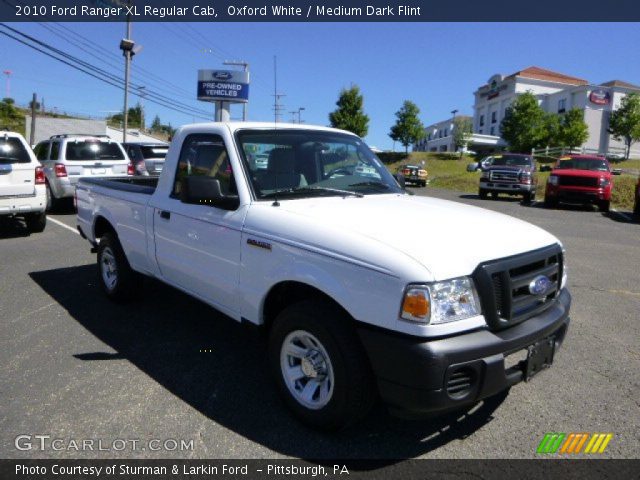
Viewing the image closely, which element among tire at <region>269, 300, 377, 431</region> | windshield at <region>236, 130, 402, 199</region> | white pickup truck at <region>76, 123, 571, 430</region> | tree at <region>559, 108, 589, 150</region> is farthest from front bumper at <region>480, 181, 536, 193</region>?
tree at <region>559, 108, 589, 150</region>

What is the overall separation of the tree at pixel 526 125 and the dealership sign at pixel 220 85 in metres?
33.8

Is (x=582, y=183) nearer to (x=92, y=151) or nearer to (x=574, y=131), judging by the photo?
(x=92, y=151)

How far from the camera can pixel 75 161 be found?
11.9 meters

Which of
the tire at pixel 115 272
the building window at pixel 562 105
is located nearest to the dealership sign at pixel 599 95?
the building window at pixel 562 105

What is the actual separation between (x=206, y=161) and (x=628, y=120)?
226ft

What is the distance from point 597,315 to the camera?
5.36 m

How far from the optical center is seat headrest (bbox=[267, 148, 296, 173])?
3.76 meters

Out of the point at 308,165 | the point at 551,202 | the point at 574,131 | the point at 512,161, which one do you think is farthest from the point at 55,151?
the point at 574,131

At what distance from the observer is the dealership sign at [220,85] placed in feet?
136

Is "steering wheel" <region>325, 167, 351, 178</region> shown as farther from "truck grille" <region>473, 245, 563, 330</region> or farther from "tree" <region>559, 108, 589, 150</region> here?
"tree" <region>559, 108, 589, 150</region>

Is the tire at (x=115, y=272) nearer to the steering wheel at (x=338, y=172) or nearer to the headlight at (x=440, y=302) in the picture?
the steering wheel at (x=338, y=172)

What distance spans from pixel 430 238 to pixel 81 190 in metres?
4.81

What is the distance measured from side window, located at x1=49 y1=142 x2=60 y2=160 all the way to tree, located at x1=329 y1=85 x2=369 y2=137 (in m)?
42.2

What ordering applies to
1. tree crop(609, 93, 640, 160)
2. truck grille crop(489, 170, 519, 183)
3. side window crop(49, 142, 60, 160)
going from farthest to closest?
tree crop(609, 93, 640, 160) → truck grille crop(489, 170, 519, 183) → side window crop(49, 142, 60, 160)
